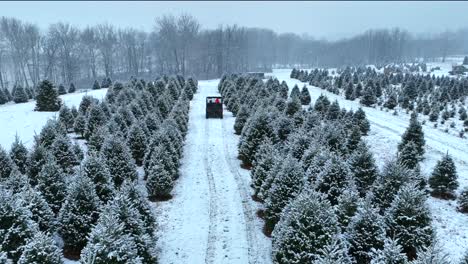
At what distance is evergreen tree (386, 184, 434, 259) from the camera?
10422 millimetres

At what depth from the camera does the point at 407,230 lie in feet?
34.4

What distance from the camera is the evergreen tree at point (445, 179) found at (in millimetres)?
17859

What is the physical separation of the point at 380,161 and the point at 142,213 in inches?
685

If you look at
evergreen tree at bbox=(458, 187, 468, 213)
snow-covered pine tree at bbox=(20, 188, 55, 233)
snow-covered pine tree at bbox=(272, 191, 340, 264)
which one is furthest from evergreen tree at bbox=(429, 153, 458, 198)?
snow-covered pine tree at bbox=(20, 188, 55, 233)

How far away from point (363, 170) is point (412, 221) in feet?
17.2

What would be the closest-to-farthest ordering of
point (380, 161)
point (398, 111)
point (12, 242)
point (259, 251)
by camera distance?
point (12, 242) → point (259, 251) → point (380, 161) → point (398, 111)

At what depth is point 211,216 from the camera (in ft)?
48.6

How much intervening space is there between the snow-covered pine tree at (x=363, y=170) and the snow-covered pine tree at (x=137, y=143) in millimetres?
12212

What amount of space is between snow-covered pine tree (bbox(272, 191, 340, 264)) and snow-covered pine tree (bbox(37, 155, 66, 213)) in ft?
28.2

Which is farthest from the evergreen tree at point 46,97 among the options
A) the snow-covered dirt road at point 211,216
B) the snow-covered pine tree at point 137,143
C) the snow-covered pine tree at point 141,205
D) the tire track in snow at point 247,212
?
the snow-covered pine tree at point 141,205

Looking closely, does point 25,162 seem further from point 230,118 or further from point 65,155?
point 230,118

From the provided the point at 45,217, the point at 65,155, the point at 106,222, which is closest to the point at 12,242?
the point at 45,217

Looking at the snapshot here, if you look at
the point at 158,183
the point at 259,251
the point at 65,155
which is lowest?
the point at 259,251

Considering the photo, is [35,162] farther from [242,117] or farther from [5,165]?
[242,117]
